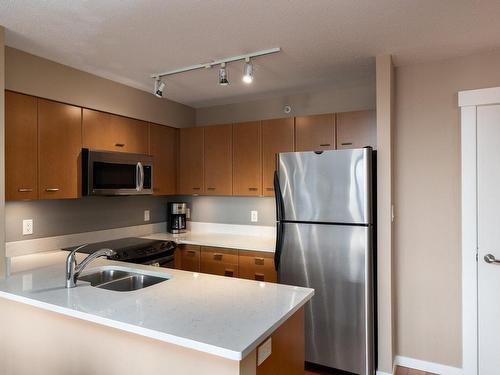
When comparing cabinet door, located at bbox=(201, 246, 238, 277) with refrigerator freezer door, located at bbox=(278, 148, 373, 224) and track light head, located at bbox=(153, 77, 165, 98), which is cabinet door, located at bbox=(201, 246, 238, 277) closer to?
refrigerator freezer door, located at bbox=(278, 148, 373, 224)

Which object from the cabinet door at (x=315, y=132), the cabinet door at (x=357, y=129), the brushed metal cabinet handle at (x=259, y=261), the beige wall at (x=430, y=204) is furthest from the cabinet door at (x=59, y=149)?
the beige wall at (x=430, y=204)

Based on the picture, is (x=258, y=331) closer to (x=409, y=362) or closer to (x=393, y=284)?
(x=393, y=284)

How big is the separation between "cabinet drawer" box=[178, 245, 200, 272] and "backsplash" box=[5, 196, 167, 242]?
2.23 ft

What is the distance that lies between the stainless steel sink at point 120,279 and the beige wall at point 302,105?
227cm

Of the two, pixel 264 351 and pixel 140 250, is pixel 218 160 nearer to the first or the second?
pixel 140 250

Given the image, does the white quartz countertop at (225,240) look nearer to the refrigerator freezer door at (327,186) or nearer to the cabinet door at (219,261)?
the cabinet door at (219,261)

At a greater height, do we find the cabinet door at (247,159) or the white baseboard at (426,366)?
the cabinet door at (247,159)

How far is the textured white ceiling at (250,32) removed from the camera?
1.85 metres

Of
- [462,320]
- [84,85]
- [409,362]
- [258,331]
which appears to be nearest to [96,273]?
[258,331]

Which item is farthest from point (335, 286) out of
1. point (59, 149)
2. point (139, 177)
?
point (59, 149)

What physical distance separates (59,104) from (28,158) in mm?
513

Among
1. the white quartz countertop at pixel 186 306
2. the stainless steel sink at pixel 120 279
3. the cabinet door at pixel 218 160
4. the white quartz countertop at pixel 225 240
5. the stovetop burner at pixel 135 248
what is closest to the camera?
the white quartz countertop at pixel 186 306

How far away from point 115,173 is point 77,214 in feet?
1.73

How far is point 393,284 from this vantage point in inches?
107
